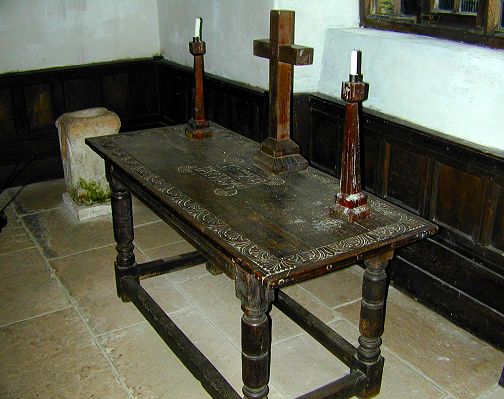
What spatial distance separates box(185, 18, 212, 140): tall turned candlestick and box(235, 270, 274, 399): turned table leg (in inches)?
51.7

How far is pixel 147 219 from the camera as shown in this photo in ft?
14.9

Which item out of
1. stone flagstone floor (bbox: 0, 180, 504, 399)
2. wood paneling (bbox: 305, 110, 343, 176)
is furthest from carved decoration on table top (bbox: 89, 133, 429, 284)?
wood paneling (bbox: 305, 110, 343, 176)

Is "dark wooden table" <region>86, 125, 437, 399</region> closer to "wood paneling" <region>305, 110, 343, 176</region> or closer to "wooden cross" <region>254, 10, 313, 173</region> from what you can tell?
"wooden cross" <region>254, 10, 313, 173</region>

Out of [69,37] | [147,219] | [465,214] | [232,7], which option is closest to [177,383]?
[465,214]

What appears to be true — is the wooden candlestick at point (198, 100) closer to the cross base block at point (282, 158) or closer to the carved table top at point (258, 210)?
the carved table top at point (258, 210)

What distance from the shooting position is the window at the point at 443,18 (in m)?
2.84

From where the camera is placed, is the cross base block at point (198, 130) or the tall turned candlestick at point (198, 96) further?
the cross base block at point (198, 130)

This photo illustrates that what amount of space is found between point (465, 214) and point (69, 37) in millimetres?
3609

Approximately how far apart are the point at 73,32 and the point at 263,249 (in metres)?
3.72

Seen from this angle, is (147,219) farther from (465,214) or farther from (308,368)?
(465,214)

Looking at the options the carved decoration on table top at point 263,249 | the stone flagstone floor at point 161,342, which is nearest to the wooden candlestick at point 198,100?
the carved decoration on table top at point 263,249

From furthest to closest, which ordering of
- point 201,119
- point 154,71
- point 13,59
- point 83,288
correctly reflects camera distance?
point 154,71, point 13,59, point 83,288, point 201,119

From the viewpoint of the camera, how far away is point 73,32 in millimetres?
5062

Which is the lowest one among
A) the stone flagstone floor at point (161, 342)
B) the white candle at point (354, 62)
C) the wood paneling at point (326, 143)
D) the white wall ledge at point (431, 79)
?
the stone flagstone floor at point (161, 342)
